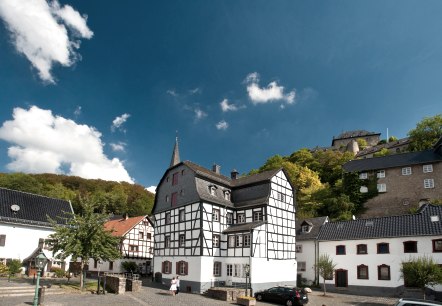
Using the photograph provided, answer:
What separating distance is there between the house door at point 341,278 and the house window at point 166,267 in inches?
695

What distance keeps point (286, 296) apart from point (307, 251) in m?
15.1

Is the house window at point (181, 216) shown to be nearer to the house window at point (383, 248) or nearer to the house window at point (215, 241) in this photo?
the house window at point (215, 241)

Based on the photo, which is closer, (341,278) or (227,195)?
(341,278)

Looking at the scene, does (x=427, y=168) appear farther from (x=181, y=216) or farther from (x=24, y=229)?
(x=24, y=229)

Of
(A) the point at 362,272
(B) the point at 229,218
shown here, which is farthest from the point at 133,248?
(A) the point at 362,272

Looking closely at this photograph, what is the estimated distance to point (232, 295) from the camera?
25.8 meters

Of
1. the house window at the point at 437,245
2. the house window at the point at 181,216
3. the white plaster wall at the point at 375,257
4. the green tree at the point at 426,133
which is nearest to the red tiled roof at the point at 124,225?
the house window at the point at 181,216

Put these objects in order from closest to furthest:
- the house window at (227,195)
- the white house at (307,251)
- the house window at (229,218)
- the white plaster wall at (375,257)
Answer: the white plaster wall at (375,257), the house window at (229,218), the house window at (227,195), the white house at (307,251)

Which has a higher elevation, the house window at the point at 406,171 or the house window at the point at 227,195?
the house window at the point at 406,171

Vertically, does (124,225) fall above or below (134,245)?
above

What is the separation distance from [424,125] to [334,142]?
4333cm

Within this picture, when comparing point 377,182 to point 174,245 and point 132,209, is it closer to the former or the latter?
point 174,245

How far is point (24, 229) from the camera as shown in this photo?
124 ft

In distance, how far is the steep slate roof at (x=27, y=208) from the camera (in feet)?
123
